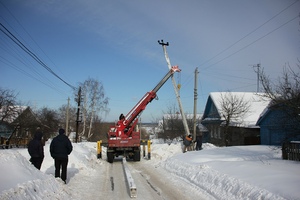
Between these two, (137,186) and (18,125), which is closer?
(137,186)

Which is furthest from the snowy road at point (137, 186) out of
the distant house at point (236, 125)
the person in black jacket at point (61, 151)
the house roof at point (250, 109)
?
the house roof at point (250, 109)

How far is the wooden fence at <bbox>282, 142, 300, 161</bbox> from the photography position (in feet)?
42.6

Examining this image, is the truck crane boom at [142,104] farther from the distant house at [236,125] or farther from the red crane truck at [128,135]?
the distant house at [236,125]

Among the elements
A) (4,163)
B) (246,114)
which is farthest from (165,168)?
(246,114)

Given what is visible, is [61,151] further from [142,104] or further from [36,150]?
[142,104]

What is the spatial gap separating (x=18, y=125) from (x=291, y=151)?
29.9 m

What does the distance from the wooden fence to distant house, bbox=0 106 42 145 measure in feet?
85.0

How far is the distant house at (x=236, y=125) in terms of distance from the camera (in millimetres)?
29156

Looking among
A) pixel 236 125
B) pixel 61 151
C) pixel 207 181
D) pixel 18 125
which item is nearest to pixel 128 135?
pixel 61 151

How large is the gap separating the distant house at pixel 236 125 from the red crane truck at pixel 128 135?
11525mm

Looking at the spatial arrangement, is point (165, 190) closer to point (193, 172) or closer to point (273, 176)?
point (193, 172)

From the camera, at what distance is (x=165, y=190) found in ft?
29.7

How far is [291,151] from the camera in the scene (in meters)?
13.2

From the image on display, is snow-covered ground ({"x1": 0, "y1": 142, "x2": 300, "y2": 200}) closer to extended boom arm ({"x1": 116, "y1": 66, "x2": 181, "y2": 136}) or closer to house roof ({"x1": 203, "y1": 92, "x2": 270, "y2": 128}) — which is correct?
extended boom arm ({"x1": 116, "y1": 66, "x2": 181, "y2": 136})
